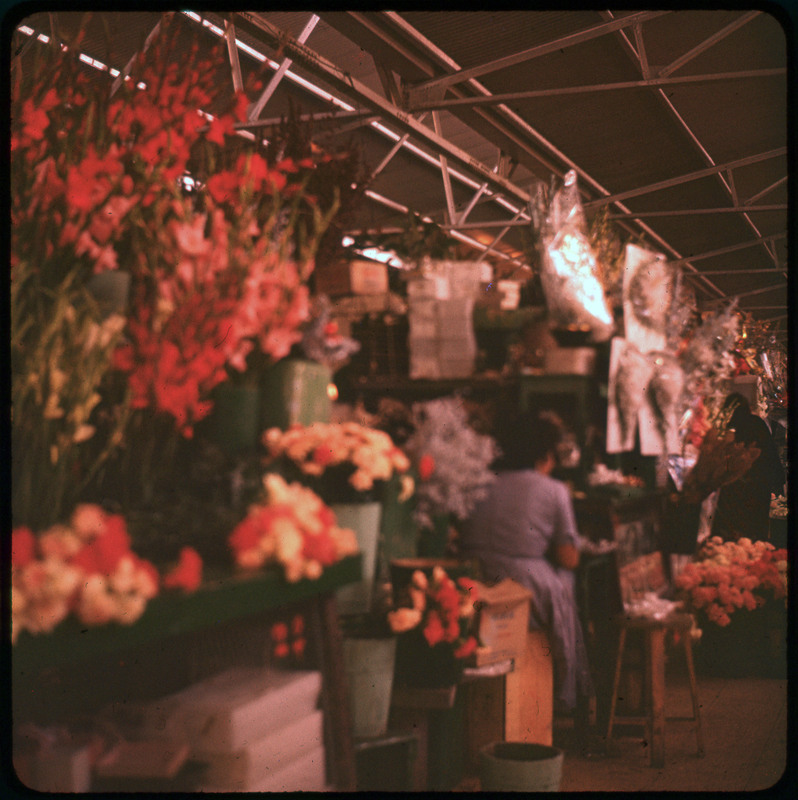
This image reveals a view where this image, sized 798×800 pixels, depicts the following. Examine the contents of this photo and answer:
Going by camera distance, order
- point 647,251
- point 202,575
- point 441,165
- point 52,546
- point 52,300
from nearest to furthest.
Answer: point 52,546 → point 202,575 → point 52,300 → point 647,251 → point 441,165

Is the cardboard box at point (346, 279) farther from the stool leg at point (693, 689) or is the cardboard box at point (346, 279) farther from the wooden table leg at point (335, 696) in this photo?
the stool leg at point (693, 689)

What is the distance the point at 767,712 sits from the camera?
2354mm

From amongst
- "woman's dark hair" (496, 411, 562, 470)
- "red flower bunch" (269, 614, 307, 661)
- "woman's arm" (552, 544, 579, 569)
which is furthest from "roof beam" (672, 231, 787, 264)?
"red flower bunch" (269, 614, 307, 661)

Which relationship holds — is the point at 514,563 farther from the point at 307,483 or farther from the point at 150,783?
the point at 150,783

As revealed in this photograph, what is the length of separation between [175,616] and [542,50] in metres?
2.09

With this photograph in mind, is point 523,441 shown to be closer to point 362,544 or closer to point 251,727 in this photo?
point 362,544

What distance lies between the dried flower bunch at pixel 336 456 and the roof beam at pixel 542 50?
1.36 meters

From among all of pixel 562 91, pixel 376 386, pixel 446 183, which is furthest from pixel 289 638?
pixel 562 91

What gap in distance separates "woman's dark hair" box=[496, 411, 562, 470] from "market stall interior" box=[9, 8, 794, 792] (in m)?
0.01

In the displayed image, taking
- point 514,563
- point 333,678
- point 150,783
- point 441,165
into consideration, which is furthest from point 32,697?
point 441,165

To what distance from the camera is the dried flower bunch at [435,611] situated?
175 centimetres

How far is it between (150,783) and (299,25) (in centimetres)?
218

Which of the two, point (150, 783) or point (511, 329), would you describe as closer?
point (150, 783)

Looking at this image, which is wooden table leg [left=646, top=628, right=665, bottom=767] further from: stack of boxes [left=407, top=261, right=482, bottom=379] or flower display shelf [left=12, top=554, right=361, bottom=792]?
stack of boxes [left=407, top=261, right=482, bottom=379]
